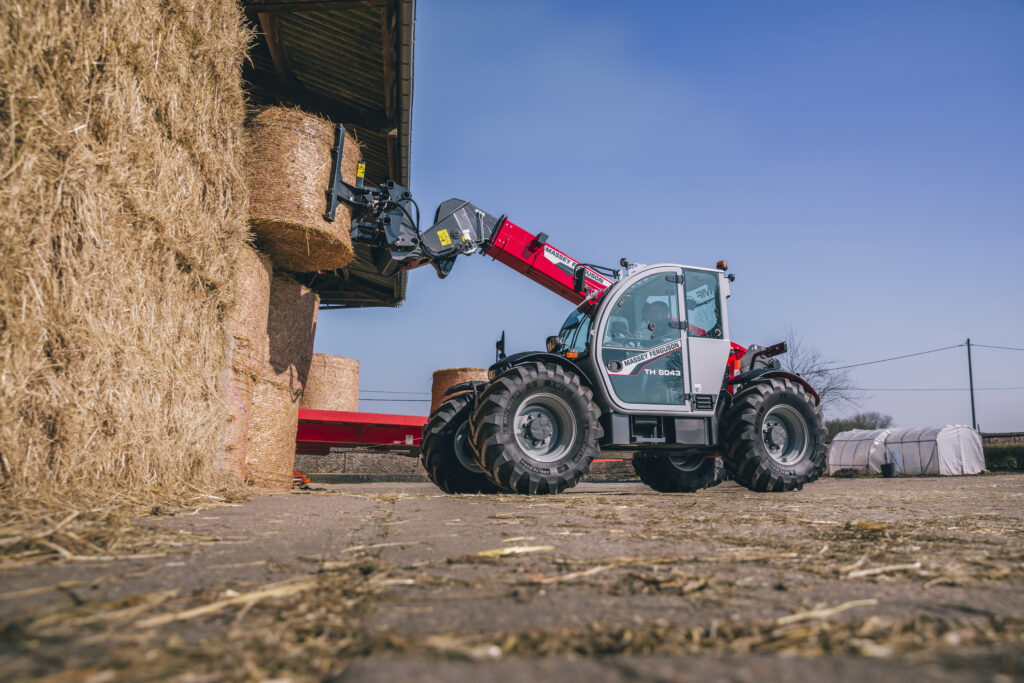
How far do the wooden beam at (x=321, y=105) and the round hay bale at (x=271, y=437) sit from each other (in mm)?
3862

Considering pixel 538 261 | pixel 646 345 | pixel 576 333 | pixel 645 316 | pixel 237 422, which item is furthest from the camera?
pixel 538 261

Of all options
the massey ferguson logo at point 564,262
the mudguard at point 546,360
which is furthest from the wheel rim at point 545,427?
the massey ferguson logo at point 564,262

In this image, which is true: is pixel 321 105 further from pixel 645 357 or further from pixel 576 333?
pixel 645 357

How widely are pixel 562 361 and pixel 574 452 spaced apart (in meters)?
0.91

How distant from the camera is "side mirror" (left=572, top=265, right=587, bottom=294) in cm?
711

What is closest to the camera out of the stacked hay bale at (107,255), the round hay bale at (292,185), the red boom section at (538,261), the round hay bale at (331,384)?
the stacked hay bale at (107,255)

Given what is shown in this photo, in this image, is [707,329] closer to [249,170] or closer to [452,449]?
[452,449]

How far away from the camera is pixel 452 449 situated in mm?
6164

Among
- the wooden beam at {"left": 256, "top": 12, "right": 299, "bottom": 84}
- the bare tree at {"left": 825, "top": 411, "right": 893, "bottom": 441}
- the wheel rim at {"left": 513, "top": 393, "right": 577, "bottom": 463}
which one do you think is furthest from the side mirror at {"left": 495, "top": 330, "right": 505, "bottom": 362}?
the bare tree at {"left": 825, "top": 411, "right": 893, "bottom": 441}

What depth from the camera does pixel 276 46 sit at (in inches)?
275

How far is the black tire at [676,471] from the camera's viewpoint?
766cm

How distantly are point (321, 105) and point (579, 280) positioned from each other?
14.3 feet

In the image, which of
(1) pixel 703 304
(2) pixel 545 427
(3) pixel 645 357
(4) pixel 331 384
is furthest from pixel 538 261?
(4) pixel 331 384

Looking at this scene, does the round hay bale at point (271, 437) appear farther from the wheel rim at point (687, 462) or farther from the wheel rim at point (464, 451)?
the wheel rim at point (687, 462)
